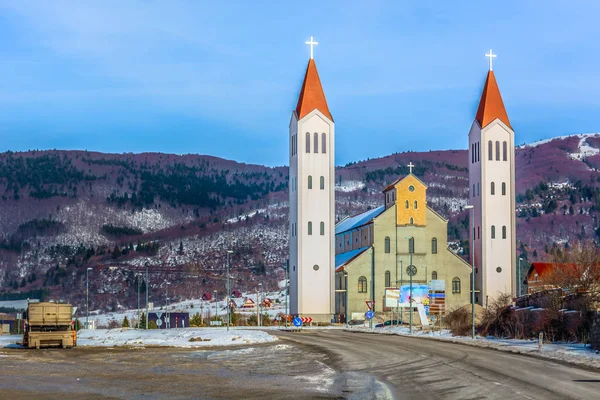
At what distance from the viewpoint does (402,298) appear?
97.3 metres

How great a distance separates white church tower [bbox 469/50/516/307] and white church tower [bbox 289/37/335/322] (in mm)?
18428

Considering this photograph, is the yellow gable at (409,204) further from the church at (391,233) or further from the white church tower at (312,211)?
the white church tower at (312,211)

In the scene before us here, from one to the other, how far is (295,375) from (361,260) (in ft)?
265

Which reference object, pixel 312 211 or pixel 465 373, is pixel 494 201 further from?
pixel 465 373

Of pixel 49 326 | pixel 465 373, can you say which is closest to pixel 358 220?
pixel 49 326

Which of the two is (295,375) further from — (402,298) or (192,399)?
(402,298)

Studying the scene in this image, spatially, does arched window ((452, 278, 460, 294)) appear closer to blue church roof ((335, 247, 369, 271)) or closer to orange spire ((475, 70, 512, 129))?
blue church roof ((335, 247, 369, 271))

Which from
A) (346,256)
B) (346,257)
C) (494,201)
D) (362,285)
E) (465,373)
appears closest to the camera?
(465,373)

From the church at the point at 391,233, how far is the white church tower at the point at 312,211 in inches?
4.5

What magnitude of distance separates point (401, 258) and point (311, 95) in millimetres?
22812

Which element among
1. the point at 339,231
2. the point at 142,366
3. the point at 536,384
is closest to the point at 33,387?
the point at 142,366

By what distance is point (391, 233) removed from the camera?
370ft

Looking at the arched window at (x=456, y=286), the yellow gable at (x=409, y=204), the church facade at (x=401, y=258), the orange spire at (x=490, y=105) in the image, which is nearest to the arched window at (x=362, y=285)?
the church facade at (x=401, y=258)

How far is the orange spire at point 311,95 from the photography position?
10700cm
